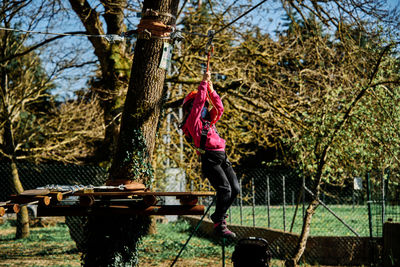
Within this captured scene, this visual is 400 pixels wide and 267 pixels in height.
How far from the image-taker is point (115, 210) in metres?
4.54

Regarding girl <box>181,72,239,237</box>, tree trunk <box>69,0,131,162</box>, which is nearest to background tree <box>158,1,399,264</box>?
tree trunk <box>69,0,131,162</box>

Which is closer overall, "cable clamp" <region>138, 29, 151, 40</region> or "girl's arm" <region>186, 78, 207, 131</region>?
"girl's arm" <region>186, 78, 207, 131</region>

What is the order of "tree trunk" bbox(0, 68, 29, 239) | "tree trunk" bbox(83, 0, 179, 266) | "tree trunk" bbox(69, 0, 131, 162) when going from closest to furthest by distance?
"tree trunk" bbox(83, 0, 179, 266) → "tree trunk" bbox(69, 0, 131, 162) → "tree trunk" bbox(0, 68, 29, 239)

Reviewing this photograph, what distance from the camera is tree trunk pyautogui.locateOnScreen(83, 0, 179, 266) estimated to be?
16.9ft

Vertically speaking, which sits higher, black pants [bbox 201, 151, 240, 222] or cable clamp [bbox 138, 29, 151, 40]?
cable clamp [bbox 138, 29, 151, 40]

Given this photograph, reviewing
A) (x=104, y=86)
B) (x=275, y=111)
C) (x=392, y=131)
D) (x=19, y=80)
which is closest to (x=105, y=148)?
(x=104, y=86)

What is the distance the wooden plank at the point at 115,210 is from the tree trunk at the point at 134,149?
69cm

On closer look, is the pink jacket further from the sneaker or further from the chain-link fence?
the chain-link fence

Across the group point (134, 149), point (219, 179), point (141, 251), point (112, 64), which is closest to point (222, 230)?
point (219, 179)

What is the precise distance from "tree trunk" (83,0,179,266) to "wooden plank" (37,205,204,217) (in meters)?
0.69

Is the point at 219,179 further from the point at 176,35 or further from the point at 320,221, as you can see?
the point at 320,221

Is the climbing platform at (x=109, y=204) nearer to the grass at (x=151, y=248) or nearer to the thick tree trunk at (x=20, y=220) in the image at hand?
the grass at (x=151, y=248)

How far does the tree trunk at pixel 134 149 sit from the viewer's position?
516 cm

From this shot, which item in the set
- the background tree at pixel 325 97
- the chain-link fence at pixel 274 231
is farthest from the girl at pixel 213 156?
the background tree at pixel 325 97
